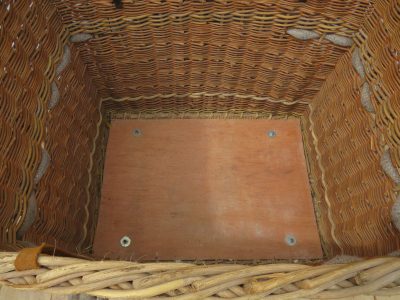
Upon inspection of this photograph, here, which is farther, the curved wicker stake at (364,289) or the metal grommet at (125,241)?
the metal grommet at (125,241)

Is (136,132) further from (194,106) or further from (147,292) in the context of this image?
A: (147,292)

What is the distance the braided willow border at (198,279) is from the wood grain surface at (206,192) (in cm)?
44

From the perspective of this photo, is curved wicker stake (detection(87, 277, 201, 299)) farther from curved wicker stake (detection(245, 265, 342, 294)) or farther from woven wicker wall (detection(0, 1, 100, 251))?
woven wicker wall (detection(0, 1, 100, 251))

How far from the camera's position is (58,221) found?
2.29 feet

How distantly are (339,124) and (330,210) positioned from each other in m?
0.21

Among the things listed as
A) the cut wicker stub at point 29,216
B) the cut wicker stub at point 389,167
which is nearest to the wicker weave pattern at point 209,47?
the cut wicker stub at point 389,167

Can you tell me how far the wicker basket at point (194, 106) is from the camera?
1.31 feet

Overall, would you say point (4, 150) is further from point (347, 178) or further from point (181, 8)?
point (347, 178)

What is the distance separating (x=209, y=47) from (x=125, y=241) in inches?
20.4

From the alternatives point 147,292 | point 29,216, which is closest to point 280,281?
point 147,292

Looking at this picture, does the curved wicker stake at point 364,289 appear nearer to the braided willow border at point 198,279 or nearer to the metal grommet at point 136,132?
the braided willow border at point 198,279

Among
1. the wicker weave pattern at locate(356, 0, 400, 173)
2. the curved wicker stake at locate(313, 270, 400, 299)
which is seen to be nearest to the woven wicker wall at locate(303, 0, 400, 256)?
the wicker weave pattern at locate(356, 0, 400, 173)

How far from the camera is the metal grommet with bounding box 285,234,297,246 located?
0.86m

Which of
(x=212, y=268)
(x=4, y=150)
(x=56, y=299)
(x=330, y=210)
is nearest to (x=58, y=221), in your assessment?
(x=4, y=150)
